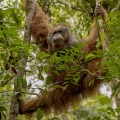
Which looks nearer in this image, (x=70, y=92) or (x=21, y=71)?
(x=21, y=71)

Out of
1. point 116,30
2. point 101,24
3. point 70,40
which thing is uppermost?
point 70,40

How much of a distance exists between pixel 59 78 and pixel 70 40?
0.65 meters

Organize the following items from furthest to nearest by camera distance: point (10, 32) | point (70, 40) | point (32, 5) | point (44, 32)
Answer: point (44, 32), point (70, 40), point (32, 5), point (10, 32)

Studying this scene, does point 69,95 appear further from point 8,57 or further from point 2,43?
point 2,43

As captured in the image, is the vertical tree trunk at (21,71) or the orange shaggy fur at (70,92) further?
the orange shaggy fur at (70,92)

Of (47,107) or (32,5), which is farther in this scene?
(47,107)

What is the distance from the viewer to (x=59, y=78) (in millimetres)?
4098

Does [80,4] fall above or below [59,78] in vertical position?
above

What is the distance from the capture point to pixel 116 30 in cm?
260

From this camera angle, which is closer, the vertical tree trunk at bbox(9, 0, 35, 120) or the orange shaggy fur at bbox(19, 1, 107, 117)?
the vertical tree trunk at bbox(9, 0, 35, 120)

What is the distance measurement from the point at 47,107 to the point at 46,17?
5.74ft

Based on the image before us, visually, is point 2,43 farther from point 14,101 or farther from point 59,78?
point 59,78

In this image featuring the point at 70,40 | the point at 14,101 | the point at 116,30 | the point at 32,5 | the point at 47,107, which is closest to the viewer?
the point at 116,30

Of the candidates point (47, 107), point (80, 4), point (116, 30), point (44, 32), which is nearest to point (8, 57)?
point (116, 30)
